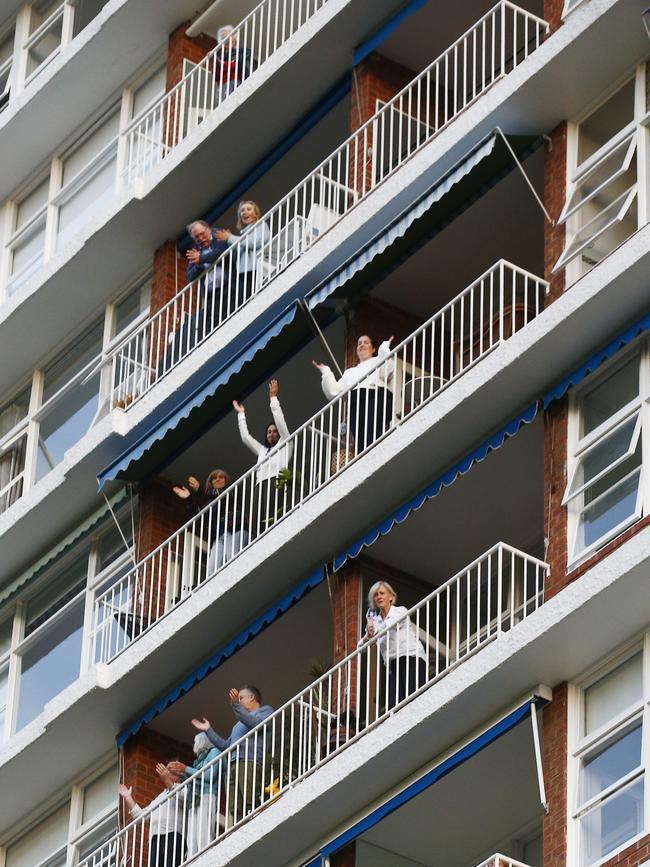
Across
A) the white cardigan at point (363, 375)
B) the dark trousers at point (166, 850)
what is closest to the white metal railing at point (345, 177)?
the white cardigan at point (363, 375)

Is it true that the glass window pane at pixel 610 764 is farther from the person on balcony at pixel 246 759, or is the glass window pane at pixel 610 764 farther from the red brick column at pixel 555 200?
the red brick column at pixel 555 200

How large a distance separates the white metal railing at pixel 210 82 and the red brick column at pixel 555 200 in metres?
5.11

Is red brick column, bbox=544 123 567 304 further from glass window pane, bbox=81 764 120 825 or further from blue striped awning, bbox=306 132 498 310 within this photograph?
glass window pane, bbox=81 764 120 825

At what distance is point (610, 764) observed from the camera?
20.0 m

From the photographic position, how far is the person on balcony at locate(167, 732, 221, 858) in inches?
920

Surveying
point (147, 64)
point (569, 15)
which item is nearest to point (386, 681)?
point (569, 15)

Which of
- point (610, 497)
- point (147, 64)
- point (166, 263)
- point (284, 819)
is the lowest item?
point (284, 819)

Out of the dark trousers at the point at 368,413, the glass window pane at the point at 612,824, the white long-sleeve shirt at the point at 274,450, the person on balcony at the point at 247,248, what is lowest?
the glass window pane at the point at 612,824

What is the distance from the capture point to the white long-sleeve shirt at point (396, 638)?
→ 72.6ft

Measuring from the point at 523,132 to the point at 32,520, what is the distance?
300 inches

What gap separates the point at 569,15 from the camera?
23156 mm

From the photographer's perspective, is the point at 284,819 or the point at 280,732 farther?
the point at 280,732

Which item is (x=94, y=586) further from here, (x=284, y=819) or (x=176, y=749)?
(x=284, y=819)

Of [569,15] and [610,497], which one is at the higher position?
[569,15]
